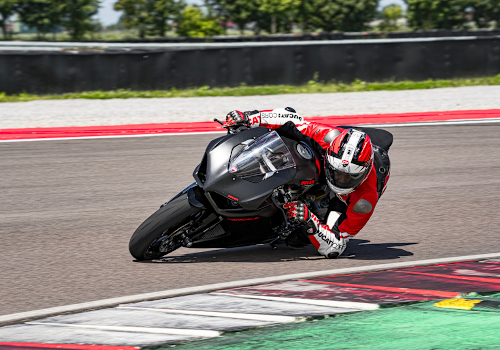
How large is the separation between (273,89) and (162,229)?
44.5 feet

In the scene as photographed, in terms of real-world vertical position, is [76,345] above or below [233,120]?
below

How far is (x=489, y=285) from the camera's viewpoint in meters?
4.82

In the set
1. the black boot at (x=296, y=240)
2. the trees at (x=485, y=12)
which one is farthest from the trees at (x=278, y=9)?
the black boot at (x=296, y=240)

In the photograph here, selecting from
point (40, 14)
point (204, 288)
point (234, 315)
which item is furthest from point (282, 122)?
point (40, 14)

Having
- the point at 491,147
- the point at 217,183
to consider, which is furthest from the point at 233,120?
the point at 491,147

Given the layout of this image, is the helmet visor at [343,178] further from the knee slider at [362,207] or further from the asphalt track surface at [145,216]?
the asphalt track surface at [145,216]

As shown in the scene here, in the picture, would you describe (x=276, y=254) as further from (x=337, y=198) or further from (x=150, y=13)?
(x=150, y=13)

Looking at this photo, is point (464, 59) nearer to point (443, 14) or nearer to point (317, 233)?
point (317, 233)

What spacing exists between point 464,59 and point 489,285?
51.6 feet

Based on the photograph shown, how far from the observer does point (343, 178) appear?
536 cm

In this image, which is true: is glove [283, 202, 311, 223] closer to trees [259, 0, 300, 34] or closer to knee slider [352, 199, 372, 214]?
knee slider [352, 199, 372, 214]

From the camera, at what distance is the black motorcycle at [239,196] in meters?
5.17

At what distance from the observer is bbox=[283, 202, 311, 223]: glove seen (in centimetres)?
533

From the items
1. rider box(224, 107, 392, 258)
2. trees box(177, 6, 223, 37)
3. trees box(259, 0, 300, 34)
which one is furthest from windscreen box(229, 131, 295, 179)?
trees box(259, 0, 300, 34)
